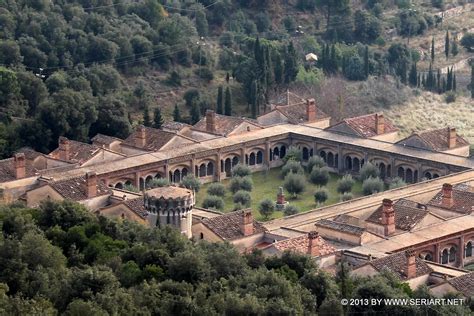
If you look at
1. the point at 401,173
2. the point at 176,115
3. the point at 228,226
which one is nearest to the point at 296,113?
the point at 176,115

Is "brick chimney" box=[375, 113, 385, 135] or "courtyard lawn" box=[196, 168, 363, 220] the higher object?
"brick chimney" box=[375, 113, 385, 135]

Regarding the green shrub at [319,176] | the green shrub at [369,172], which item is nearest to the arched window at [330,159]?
the green shrub at [369,172]

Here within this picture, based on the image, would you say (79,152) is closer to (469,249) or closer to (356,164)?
(356,164)

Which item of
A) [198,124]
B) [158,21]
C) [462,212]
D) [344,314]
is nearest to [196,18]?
[158,21]

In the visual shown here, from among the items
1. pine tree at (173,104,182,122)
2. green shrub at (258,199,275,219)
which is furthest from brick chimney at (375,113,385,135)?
green shrub at (258,199,275,219)

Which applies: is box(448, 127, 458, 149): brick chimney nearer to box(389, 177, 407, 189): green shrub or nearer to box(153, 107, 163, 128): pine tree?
box(389, 177, 407, 189): green shrub

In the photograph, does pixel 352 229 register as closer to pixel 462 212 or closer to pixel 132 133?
pixel 462 212
